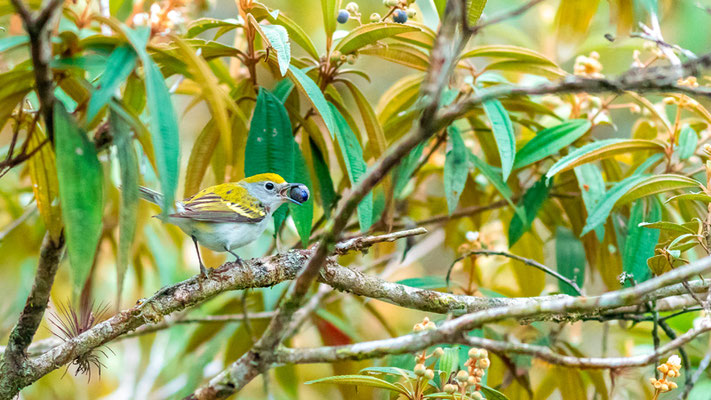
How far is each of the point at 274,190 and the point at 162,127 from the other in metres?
1.20

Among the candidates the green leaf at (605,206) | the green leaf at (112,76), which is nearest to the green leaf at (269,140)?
the green leaf at (112,76)

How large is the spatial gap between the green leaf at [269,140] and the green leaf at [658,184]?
48.0 inches

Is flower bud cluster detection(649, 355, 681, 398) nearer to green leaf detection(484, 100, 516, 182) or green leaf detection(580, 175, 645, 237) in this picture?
green leaf detection(580, 175, 645, 237)

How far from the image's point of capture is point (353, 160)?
226cm

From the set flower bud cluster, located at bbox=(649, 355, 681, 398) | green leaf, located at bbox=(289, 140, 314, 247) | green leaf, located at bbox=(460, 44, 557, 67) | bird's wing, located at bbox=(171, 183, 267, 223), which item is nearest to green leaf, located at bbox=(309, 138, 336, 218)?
green leaf, located at bbox=(289, 140, 314, 247)

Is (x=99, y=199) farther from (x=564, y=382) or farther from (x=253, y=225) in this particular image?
(x=564, y=382)

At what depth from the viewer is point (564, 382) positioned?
106 inches

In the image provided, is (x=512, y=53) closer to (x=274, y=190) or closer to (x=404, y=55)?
(x=404, y=55)

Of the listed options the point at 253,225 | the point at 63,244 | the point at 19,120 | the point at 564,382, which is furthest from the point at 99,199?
the point at 564,382

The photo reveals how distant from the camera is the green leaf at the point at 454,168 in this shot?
240cm

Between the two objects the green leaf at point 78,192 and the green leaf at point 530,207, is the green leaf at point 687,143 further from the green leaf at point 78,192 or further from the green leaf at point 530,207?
the green leaf at point 78,192

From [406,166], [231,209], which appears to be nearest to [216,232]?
[231,209]

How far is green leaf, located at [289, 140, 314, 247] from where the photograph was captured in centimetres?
234

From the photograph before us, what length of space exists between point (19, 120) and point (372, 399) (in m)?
2.14
